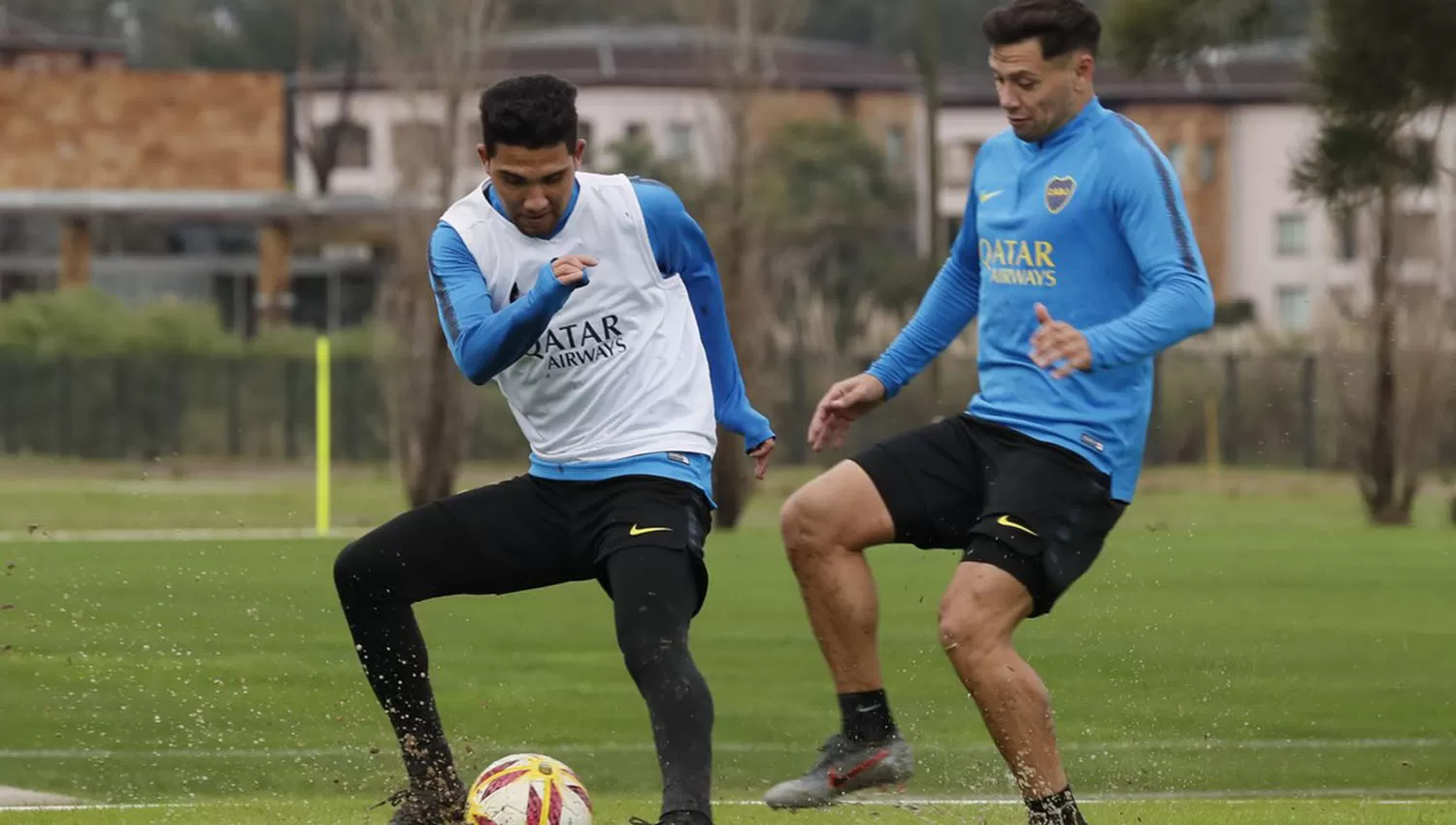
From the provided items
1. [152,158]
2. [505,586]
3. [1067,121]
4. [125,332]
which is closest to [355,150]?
[152,158]

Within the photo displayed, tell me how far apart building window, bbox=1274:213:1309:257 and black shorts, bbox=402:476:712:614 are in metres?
63.9

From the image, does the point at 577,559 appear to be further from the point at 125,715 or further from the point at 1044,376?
the point at 125,715

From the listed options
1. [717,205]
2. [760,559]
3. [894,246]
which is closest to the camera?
[760,559]

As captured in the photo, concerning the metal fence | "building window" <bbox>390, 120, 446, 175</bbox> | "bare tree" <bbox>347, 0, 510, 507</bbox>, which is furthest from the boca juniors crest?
the metal fence

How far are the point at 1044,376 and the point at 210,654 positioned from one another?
23.4 feet

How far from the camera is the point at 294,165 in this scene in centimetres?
7538

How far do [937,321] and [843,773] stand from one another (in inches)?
55.9

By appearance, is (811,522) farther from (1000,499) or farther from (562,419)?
(562,419)

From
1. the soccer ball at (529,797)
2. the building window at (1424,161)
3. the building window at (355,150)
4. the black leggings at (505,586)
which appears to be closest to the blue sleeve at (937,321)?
the black leggings at (505,586)

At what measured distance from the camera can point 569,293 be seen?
5.96m

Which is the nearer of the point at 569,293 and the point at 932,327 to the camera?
the point at 569,293

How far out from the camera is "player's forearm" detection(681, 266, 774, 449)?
6.79 m

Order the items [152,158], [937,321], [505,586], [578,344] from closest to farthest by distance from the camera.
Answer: [578,344], [505,586], [937,321], [152,158]

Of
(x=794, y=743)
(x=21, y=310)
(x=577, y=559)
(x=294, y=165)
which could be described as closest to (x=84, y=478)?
(x=21, y=310)
